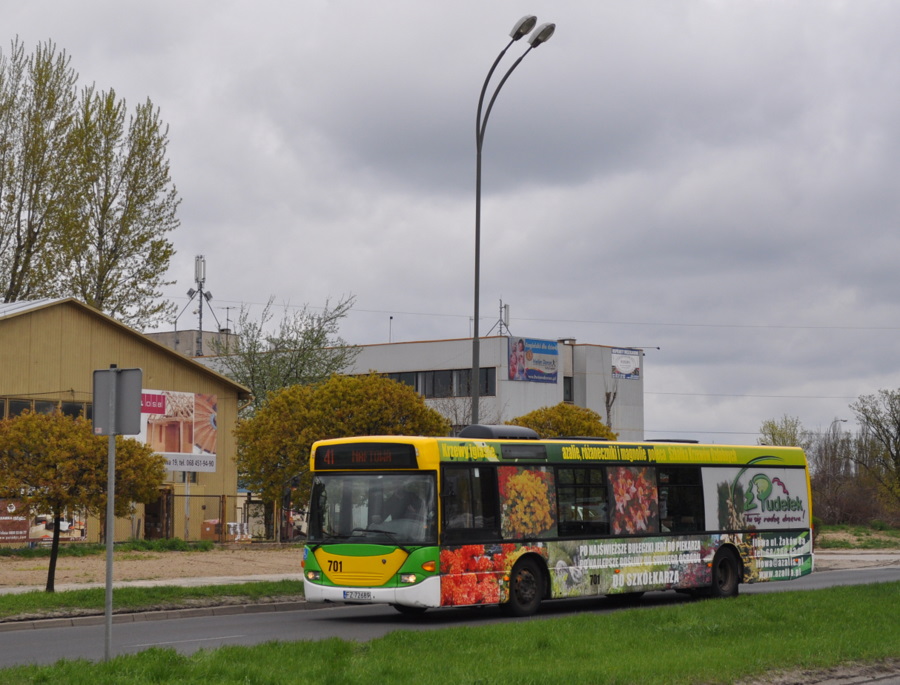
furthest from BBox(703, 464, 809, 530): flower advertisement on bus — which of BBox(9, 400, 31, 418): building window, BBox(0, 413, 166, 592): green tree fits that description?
BBox(9, 400, 31, 418): building window

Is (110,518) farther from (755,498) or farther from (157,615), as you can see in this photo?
(755,498)

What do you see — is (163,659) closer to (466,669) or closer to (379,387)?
(466,669)

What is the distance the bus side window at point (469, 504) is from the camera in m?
Answer: 18.5

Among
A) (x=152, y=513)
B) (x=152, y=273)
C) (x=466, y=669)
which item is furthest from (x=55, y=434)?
(x=152, y=273)

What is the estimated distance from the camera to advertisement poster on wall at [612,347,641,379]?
88.7 meters

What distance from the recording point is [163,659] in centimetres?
A: 1112

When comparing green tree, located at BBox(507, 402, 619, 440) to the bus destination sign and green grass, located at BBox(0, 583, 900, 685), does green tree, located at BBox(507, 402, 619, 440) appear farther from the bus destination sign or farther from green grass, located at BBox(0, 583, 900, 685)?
green grass, located at BBox(0, 583, 900, 685)

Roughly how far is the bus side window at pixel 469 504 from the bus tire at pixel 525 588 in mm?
764

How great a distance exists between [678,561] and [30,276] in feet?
107

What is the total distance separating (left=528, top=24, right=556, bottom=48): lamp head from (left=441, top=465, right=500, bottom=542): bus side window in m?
9.27

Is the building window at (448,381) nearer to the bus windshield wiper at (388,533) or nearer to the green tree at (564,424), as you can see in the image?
the green tree at (564,424)

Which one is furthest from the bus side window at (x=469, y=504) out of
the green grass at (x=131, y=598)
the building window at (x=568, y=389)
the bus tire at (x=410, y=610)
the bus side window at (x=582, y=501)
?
the building window at (x=568, y=389)

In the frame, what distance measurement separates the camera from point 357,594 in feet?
60.2

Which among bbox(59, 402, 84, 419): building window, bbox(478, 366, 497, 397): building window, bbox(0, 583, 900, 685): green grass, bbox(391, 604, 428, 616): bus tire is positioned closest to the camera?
bbox(0, 583, 900, 685): green grass
